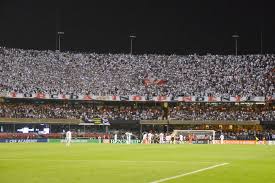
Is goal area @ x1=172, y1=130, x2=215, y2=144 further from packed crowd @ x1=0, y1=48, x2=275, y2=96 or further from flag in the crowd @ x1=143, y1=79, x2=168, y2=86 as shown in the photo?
flag in the crowd @ x1=143, y1=79, x2=168, y2=86

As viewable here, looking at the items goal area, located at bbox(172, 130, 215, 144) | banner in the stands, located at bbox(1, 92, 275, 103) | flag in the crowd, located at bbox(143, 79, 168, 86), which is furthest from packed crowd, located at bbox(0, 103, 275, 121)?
goal area, located at bbox(172, 130, 215, 144)

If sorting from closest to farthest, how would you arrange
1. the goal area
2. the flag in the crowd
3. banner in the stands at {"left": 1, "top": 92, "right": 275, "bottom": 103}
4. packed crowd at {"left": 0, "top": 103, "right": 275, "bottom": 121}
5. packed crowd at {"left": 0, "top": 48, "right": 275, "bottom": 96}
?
the goal area, packed crowd at {"left": 0, "top": 103, "right": 275, "bottom": 121}, banner in the stands at {"left": 1, "top": 92, "right": 275, "bottom": 103}, packed crowd at {"left": 0, "top": 48, "right": 275, "bottom": 96}, the flag in the crowd

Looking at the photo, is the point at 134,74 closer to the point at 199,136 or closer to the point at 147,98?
the point at 147,98

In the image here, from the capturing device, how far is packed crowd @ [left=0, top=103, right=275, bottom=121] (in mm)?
85438

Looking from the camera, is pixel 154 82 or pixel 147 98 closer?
pixel 147 98

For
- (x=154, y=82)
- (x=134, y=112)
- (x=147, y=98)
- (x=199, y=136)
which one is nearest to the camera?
(x=199, y=136)

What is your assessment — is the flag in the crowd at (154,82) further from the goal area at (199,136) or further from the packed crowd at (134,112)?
the goal area at (199,136)

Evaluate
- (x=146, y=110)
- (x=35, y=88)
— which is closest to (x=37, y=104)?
(x=35, y=88)

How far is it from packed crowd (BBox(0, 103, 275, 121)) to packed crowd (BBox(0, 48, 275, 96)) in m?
3.18

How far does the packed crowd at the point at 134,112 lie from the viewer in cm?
8544

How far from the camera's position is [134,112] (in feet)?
297

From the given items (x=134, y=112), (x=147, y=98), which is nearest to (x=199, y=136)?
(x=147, y=98)

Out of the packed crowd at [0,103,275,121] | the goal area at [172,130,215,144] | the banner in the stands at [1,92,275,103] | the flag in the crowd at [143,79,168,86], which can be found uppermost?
the flag in the crowd at [143,79,168,86]

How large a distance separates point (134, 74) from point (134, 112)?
7.34m
